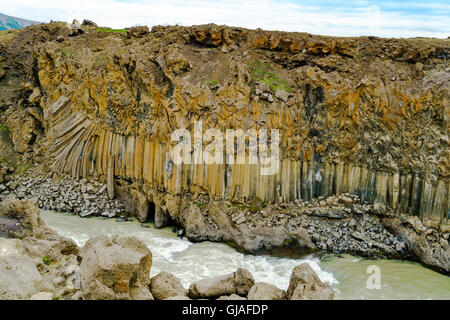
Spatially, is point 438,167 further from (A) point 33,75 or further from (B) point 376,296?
(A) point 33,75

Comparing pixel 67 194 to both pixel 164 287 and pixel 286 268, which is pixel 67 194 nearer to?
pixel 286 268

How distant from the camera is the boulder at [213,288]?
1031 cm

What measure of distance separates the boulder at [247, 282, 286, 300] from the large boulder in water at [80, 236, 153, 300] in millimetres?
2578

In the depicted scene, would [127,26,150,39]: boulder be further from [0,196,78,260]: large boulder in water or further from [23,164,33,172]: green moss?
[0,196,78,260]: large boulder in water

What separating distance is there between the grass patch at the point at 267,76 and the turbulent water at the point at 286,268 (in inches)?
373

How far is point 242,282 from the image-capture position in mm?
10578

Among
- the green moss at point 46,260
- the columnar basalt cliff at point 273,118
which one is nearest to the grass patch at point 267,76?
the columnar basalt cliff at point 273,118

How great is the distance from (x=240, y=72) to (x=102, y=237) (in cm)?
1383

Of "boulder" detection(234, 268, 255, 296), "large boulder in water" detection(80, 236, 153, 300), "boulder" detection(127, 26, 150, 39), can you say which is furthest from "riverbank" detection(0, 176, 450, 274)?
"boulder" detection(127, 26, 150, 39)

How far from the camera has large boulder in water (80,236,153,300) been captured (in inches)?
332

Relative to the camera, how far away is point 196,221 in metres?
20.0

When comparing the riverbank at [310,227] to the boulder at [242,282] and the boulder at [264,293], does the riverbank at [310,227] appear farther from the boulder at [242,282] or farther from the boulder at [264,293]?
the boulder at [264,293]

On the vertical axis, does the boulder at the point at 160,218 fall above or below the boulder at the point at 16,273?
below

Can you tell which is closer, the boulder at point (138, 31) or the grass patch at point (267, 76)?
the grass patch at point (267, 76)
